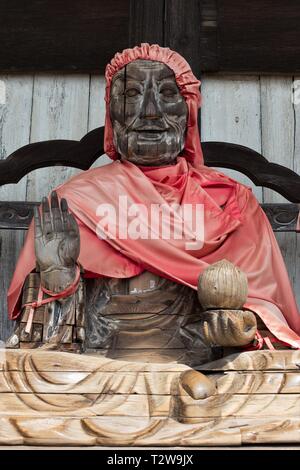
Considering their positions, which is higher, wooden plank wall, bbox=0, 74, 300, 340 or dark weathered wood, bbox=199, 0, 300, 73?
dark weathered wood, bbox=199, 0, 300, 73

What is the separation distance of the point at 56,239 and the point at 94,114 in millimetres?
1424

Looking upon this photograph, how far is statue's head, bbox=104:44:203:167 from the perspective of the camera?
3328mm

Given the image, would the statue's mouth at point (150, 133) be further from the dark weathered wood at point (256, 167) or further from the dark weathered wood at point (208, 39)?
the dark weathered wood at point (208, 39)

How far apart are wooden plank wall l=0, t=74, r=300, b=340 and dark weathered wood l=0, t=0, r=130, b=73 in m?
0.10

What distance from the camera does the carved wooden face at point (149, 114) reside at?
3.32 metres

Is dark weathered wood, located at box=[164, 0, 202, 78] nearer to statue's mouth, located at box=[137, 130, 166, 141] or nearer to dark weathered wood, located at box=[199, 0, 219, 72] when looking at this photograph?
dark weathered wood, located at box=[199, 0, 219, 72]

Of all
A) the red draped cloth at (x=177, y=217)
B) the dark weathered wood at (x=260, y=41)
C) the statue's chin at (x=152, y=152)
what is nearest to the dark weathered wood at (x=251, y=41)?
the dark weathered wood at (x=260, y=41)

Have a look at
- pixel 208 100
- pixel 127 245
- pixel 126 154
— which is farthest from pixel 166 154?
pixel 208 100

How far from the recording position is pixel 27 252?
10.5ft

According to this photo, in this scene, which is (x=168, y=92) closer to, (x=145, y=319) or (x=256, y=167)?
(x=256, y=167)

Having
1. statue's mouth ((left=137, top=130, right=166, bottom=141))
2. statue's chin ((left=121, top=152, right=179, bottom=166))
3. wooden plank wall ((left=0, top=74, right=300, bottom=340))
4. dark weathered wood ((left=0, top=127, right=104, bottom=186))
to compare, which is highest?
wooden plank wall ((left=0, top=74, right=300, bottom=340))

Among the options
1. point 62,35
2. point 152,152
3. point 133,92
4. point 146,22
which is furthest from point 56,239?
point 62,35

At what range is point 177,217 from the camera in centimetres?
319

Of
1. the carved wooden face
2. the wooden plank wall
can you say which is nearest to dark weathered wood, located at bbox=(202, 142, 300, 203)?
the wooden plank wall
